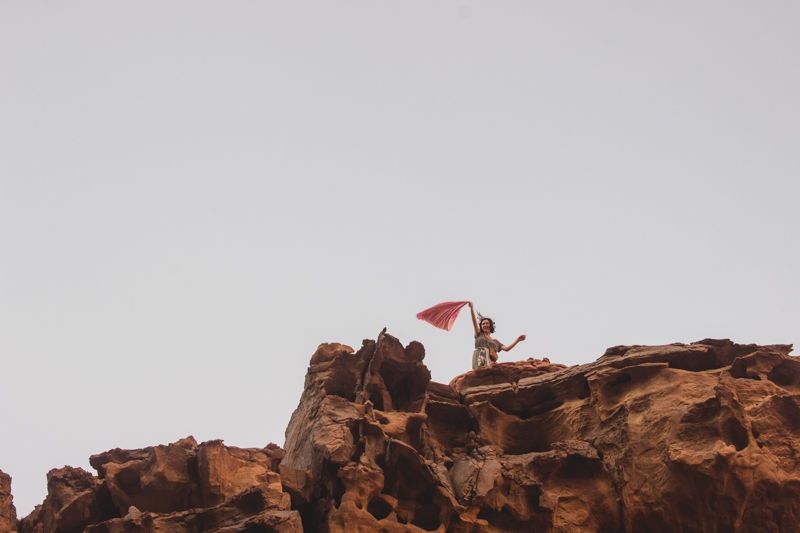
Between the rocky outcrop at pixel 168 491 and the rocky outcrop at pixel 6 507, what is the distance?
580 millimetres

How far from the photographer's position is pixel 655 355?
1220 inches

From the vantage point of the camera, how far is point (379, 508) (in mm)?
26281

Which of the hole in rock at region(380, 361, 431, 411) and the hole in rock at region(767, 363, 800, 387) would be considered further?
the hole in rock at region(380, 361, 431, 411)

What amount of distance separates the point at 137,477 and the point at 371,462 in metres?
6.81

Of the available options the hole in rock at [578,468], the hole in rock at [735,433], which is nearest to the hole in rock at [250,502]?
the hole in rock at [578,468]

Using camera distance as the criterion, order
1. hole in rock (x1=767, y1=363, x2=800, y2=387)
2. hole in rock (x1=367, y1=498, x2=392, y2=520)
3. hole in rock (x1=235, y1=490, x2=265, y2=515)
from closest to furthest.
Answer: hole in rock (x1=235, y1=490, x2=265, y2=515) → hole in rock (x1=367, y1=498, x2=392, y2=520) → hole in rock (x1=767, y1=363, x2=800, y2=387)

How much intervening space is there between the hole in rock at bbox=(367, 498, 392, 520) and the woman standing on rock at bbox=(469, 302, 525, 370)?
443 inches

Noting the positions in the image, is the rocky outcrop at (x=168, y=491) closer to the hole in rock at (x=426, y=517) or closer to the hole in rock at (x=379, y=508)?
the hole in rock at (x=379, y=508)

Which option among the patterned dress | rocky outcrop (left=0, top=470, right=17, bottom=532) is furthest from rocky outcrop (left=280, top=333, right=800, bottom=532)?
rocky outcrop (left=0, top=470, right=17, bottom=532)

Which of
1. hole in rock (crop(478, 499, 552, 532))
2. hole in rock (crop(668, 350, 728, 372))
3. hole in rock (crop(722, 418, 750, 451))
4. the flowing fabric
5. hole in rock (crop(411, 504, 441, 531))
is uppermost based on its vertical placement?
the flowing fabric

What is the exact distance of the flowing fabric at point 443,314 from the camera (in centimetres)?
4103

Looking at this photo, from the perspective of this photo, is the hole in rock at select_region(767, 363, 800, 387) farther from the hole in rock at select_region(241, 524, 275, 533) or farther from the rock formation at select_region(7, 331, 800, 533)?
the hole in rock at select_region(241, 524, 275, 533)

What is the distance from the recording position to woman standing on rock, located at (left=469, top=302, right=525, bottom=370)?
123 feet

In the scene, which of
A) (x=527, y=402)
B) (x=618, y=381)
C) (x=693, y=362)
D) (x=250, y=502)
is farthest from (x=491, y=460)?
(x=250, y=502)
